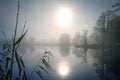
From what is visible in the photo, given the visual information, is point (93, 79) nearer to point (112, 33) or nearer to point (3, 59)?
point (3, 59)

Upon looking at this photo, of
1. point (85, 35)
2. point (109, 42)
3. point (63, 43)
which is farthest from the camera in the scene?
point (63, 43)

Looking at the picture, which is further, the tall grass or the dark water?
the dark water

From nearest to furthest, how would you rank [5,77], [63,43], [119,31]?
[5,77]
[119,31]
[63,43]

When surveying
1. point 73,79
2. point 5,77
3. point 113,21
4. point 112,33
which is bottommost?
point 73,79

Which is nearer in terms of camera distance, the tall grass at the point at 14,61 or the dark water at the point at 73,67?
the tall grass at the point at 14,61

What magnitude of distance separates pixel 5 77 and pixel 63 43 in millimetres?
135146

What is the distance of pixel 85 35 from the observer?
89312 mm

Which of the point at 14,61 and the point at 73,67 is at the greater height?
the point at 14,61

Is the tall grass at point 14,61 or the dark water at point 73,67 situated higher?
the tall grass at point 14,61

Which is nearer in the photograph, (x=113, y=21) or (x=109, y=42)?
(x=113, y=21)

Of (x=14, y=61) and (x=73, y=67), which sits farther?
(x=73, y=67)

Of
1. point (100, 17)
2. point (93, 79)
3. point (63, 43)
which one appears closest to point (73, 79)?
point (93, 79)

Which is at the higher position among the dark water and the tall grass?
the tall grass

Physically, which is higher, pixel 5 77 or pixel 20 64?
pixel 20 64
